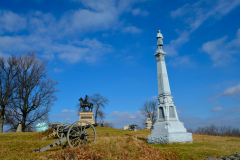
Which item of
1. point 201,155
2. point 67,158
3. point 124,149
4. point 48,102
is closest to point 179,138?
point 201,155

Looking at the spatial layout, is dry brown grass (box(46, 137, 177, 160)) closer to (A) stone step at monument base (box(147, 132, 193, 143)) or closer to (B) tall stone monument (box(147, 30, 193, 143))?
(A) stone step at monument base (box(147, 132, 193, 143))

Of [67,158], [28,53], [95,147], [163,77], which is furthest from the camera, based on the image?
[28,53]

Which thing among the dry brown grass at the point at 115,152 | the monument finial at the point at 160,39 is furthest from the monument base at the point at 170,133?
the monument finial at the point at 160,39

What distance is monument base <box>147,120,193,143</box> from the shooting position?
42.0 ft

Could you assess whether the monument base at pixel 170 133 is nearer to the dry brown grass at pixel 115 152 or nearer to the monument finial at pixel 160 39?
the dry brown grass at pixel 115 152

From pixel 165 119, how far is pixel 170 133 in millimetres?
1287

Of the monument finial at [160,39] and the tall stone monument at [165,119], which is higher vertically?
the monument finial at [160,39]

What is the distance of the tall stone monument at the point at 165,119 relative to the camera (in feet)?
42.8

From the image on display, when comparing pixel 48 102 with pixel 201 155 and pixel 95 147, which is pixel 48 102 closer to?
pixel 95 147

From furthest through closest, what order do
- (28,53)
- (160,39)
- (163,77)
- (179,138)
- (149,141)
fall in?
(28,53) → (160,39) → (163,77) → (149,141) → (179,138)

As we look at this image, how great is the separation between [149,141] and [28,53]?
22.4 m

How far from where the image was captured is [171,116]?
1424 centimetres

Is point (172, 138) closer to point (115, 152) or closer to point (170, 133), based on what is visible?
point (170, 133)

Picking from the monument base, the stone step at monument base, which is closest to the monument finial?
the monument base
